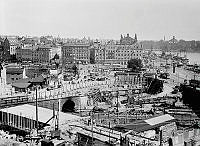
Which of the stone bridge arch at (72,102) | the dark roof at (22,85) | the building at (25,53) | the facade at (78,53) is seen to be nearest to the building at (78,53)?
the facade at (78,53)

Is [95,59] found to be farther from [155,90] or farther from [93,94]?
[93,94]

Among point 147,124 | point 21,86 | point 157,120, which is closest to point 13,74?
point 21,86

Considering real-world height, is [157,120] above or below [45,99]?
below

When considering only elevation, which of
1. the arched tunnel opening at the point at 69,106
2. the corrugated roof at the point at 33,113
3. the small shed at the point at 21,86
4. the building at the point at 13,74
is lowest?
the arched tunnel opening at the point at 69,106

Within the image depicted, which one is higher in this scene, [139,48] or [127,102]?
[139,48]

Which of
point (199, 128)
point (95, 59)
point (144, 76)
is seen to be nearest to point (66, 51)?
point (95, 59)

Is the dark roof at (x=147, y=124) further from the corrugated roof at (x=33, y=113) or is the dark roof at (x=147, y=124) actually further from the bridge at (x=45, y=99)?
the bridge at (x=45, y=99)

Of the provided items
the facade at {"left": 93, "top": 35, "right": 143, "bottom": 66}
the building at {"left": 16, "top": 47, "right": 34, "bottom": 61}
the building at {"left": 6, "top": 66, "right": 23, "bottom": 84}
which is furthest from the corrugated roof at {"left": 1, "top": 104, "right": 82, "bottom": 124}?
the facade at {"left": 93, "top": 35, "right": 143, "bottom": 66}

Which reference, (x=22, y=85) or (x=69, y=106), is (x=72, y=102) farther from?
(x=22, y=85)
